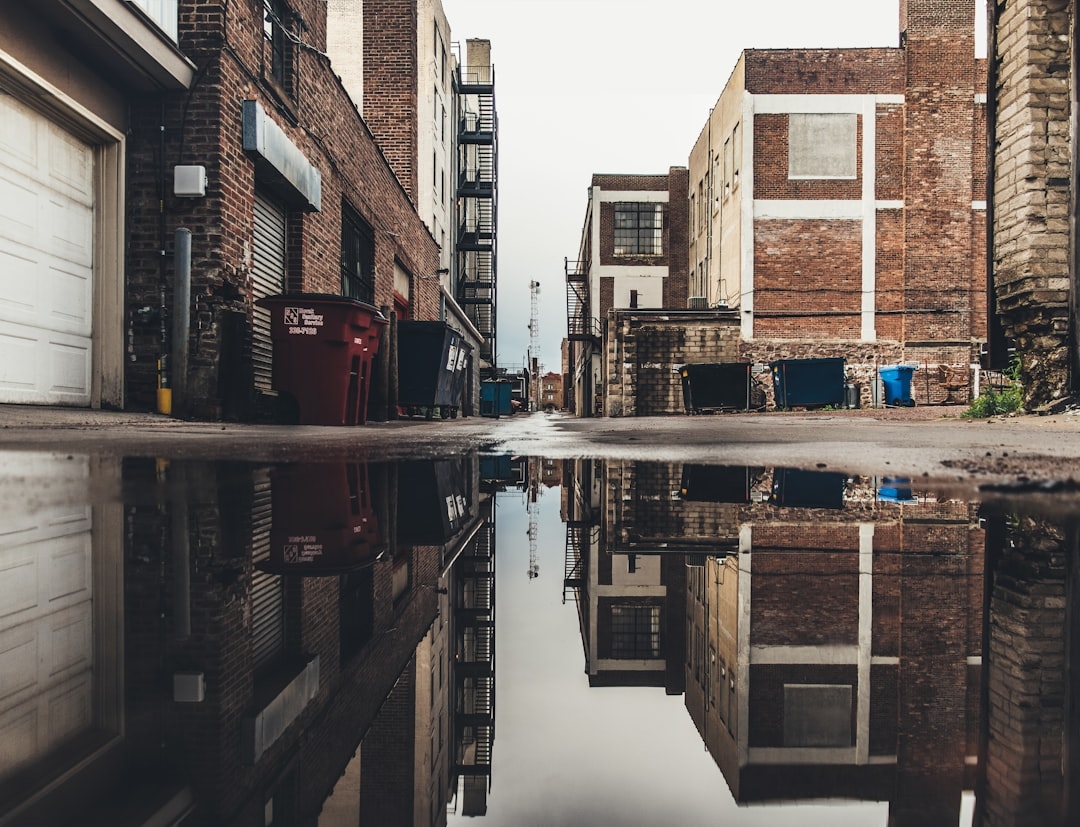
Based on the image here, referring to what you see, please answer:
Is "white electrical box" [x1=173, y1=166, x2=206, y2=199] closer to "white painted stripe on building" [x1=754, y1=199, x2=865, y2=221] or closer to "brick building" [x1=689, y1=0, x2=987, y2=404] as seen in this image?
"brick building" [x1=689, y1=0, x2=987, y2=404]

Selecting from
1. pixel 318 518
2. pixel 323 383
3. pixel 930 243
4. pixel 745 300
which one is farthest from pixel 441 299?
pixel 318 518

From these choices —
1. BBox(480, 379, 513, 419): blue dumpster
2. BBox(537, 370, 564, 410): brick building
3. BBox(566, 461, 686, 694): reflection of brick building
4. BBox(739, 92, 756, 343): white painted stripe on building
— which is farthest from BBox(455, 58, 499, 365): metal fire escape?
BBox(537, 370, 564, 410): brick building

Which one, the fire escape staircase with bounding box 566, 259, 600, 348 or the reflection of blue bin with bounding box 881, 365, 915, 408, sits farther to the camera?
the fire escape staircase with bounding box 566, 259, 600, 348

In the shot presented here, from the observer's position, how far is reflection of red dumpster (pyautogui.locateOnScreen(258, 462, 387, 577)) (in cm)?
162

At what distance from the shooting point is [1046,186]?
955 centimetres

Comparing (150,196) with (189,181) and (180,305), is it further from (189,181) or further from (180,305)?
(180,305)

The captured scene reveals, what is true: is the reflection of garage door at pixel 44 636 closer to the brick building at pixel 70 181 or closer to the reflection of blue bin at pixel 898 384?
the brick building at pixel 70 181

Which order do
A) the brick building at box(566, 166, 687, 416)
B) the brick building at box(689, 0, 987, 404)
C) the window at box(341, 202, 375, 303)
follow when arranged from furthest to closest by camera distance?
the brick building at box(566, 166, 687, 416) < the brick building at box(689, 0, 987, 404) < the window at box(341, 202, 375, 303)

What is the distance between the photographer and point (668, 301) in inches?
1549

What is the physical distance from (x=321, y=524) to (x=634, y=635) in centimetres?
100

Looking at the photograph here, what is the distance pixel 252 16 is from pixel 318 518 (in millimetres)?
8685

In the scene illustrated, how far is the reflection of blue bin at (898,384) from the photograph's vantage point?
72.5 feet

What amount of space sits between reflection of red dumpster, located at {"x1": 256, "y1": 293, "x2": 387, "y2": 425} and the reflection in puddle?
5.93 m

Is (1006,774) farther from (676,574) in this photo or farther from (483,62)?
(483,62)
